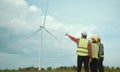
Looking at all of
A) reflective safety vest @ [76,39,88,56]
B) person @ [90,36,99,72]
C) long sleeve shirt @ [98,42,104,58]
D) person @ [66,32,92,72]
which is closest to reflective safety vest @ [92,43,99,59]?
person @ [90,36,99,72]

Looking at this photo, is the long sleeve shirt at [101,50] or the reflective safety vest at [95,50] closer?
the reflective safety vest at [95,50]

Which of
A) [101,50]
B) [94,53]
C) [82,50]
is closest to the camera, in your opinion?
[82,50]

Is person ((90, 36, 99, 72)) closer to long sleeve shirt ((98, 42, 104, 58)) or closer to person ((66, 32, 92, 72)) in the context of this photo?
long sleeve shirt ((98, 42, 104, 58))

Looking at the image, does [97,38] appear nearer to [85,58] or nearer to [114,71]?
[85,58]

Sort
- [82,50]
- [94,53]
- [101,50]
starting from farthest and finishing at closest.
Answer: [101,50] < [94,53] < [82,50]

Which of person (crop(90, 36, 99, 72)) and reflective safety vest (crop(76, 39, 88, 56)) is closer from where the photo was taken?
reflective safety vest (crop(76, 39, 88, 56))

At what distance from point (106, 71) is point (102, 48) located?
17.4 ft

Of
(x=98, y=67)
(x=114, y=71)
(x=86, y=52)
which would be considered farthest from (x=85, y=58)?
A: (x=114, y=71)

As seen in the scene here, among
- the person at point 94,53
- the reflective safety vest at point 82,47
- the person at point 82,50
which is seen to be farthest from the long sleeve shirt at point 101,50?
the reflective safety vest at point 82,47

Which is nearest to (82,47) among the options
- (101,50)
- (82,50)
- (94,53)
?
(82,50)

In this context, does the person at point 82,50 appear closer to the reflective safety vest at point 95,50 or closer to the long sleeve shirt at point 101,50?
the reflective safety vest at point 95,50

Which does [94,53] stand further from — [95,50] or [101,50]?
[101,50]

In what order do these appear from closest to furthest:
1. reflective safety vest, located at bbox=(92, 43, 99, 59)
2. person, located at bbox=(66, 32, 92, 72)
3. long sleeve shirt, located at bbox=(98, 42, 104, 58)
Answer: person, located at bbox=(66, 32, 92, 72)
reflective safety vest, located at bbox=(92, 43, 99, 59)
long sleeve shirt, located at bbox=(98, 42, 104, 58)

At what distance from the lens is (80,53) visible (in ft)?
53.9
